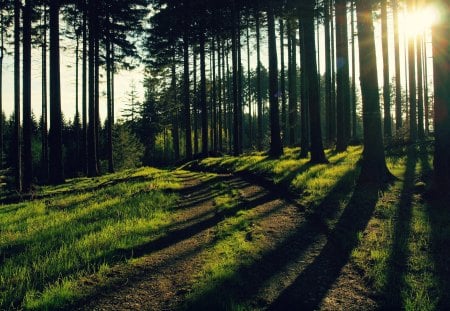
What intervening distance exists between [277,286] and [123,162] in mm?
38900

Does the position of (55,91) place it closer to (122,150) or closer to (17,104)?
(17,104)

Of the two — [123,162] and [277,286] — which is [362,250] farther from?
[123,162]

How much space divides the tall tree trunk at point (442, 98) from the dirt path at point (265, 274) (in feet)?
9.43

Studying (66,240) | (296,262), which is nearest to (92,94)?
(66,240)

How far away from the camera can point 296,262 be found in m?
4.52

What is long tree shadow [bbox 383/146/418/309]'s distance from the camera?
3350 millimetres

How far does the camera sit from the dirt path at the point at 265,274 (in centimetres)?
353

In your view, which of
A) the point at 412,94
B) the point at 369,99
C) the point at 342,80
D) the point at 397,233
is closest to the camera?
the point at 397,233

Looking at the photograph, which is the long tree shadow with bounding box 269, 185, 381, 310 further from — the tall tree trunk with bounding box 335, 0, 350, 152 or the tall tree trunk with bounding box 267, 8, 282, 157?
the tall tree trunk with bounding box 267, 8, 282, 157

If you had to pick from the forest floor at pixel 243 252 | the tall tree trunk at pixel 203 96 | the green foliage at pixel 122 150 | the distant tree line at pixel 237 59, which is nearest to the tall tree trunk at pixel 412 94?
the distant tree line at pixel 237 59

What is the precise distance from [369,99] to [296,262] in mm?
6035

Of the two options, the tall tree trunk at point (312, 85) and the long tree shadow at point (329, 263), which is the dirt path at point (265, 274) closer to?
the long tree shadow at point (329, 263)

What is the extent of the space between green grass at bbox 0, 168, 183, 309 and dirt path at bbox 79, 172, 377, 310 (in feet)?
1.15

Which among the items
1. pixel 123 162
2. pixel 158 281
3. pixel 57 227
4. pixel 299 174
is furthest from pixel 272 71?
pixel 123 162
